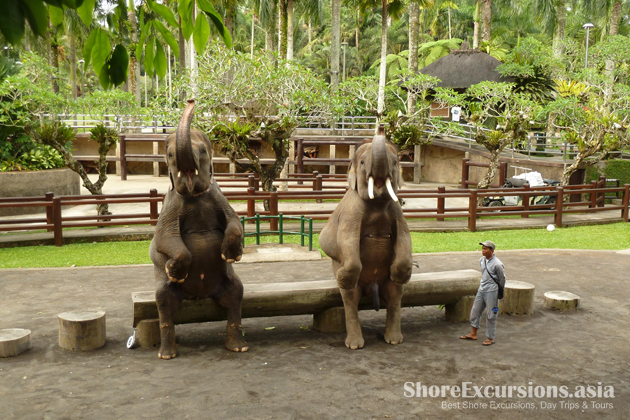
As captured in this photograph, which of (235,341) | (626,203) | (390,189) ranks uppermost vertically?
(390,189)

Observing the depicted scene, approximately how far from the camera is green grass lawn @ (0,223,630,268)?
33.8 feet

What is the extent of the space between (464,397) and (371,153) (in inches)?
94.4

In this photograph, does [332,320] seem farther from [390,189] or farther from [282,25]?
[282,25]

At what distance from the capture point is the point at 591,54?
28.9 meters

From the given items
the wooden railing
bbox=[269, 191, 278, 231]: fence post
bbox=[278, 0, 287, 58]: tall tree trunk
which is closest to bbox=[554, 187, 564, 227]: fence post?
the wooden railing

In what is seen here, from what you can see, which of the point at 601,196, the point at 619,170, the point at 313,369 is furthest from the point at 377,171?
the point at 619,170

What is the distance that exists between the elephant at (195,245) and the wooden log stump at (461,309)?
261 cm

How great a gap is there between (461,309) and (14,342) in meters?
4.94

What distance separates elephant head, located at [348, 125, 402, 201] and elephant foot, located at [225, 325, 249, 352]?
6.24ft

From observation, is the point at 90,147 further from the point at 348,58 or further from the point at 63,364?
the point at 348,58

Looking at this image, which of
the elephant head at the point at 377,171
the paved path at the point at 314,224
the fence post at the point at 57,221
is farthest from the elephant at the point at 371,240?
the fence post at the point at 57,221

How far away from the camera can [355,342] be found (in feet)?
19.4

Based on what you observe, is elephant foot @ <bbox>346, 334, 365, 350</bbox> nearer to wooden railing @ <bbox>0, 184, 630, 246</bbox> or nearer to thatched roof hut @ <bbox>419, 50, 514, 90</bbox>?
wooden railing @ <bbox>0, 184, 630, 246</bbox>

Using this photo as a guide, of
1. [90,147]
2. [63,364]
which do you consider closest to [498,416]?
[63,364]
